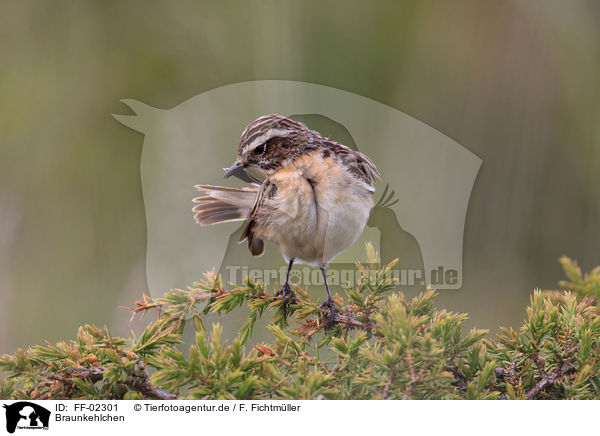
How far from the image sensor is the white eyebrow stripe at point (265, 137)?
3.68ft

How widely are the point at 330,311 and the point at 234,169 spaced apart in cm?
37

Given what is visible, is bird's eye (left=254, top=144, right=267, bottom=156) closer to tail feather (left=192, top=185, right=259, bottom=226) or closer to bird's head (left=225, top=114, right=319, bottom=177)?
bird's head (left=225, top=114, right=319, bottom=177)

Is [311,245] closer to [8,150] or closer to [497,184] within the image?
[497,184]

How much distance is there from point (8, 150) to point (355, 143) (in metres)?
1.01

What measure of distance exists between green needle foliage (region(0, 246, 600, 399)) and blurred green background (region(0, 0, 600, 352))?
41 centimetres

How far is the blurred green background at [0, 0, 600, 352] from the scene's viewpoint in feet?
4.57

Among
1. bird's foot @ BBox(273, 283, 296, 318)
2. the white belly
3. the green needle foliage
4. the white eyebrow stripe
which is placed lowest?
the green needle foliage

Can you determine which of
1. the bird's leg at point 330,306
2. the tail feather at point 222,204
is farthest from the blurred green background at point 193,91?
the bird's leg at point 330,306

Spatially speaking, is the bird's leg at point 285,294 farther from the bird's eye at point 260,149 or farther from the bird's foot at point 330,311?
the bird's eye at point 260,149

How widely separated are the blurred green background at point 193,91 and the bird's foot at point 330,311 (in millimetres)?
384

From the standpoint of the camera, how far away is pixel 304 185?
1150 millimetres
